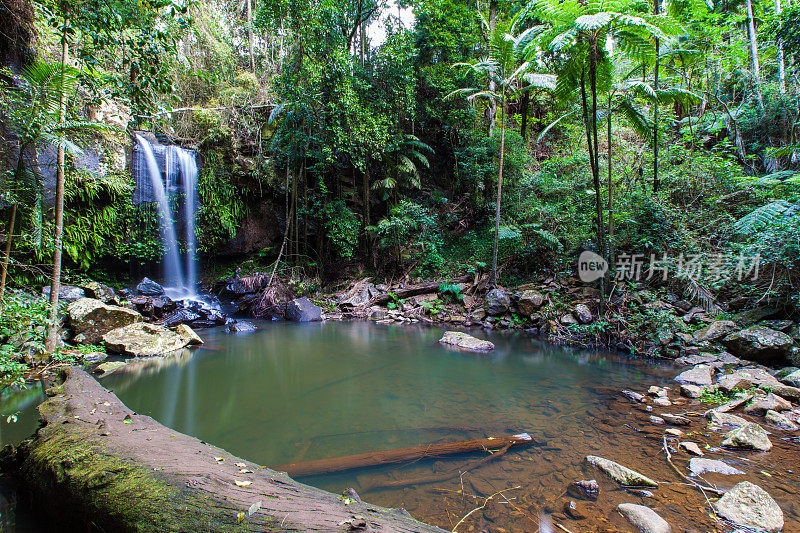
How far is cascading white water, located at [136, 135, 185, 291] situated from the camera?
35.6 feet

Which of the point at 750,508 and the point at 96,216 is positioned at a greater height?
the point at 96,216

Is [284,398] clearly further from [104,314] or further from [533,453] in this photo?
[104,314]

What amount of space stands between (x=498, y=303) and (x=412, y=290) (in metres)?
3.28

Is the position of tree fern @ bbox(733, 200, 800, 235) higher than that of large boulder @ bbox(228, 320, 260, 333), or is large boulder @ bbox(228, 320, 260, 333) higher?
tree fern @ bbox(733, 200, 800, 235)

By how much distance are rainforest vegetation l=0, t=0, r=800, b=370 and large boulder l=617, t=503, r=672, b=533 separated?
5.64 m

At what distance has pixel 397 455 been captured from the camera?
2686 millimetres

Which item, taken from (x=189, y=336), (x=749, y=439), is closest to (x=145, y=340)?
(x=189, y=336)

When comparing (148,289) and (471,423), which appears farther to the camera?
(148,289)

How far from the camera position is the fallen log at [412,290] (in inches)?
449

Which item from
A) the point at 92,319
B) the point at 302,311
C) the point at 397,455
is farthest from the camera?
the point at 302,311

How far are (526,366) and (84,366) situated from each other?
274 inches

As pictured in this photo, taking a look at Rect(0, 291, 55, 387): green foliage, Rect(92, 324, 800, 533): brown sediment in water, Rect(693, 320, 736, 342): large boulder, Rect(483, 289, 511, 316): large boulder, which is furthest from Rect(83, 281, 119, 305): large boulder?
Rect(693, 320, 736, 342): large boulder

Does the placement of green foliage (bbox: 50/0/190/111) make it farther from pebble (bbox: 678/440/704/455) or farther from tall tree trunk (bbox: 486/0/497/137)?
tall tree trunk (bbox: 486/0/497/137)

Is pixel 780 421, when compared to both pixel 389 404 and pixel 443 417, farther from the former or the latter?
pixel 389 404
